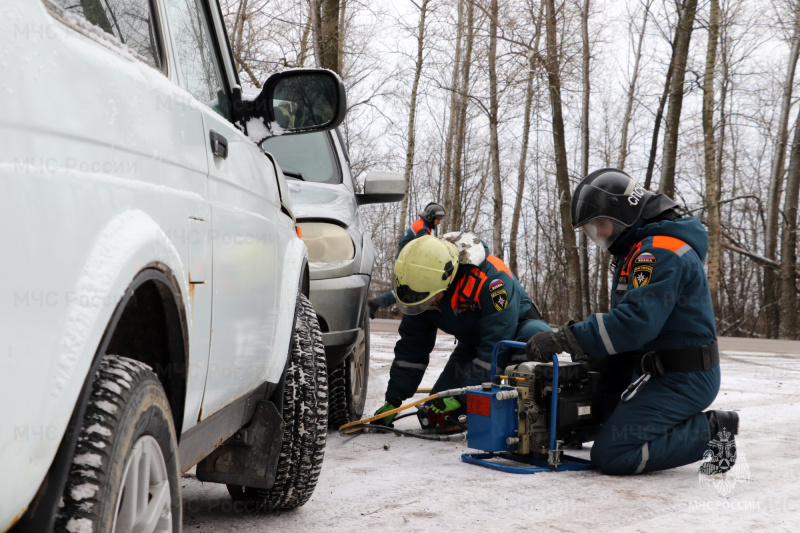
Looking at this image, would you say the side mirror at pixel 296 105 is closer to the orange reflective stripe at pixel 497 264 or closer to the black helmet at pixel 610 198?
the black helmet at pixel 610 198

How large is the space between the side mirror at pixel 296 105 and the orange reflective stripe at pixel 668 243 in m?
1.91

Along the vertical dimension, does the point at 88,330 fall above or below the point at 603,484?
above

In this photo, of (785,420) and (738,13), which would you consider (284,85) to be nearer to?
(785,420)

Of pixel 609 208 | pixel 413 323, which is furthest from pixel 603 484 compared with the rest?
pixel 413 323

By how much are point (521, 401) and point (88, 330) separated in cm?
303

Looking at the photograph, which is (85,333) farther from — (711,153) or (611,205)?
(711,153)

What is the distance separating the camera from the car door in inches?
71.3

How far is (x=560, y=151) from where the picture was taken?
16.9 metres

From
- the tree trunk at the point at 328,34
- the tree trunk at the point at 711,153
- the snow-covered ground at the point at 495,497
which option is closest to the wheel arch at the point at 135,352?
the snow-covered ground at the point at 495,497

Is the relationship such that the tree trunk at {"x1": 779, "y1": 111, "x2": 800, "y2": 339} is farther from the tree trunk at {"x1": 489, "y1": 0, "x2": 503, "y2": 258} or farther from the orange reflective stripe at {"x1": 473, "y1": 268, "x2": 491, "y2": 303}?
the orange reflective stripe at {"x1": 473, "y1": 268, "x2": 491, "y2": 303}

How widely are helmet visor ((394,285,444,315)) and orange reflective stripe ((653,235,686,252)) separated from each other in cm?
136

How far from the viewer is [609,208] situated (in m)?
3.89

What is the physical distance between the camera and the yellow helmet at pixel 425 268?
15.0 feet

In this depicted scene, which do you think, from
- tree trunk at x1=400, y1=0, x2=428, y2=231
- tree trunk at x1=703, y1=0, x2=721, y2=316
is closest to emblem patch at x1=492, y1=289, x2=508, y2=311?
tree trunk at x1=703, y1=0, x2=721, y2=316
